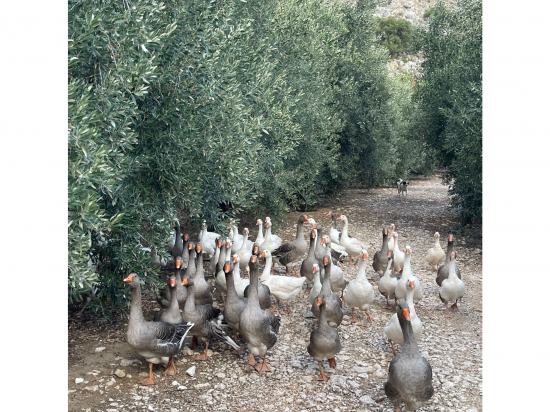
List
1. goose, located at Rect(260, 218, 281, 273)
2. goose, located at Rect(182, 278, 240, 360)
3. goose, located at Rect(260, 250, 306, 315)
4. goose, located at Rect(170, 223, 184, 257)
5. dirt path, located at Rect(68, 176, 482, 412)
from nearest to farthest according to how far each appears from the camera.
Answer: dirt path, located at Rect(68, 176, 482, 412)
goose, located at Rect(182, 278, 240, 360)
goose, located at Rect(260, 250, 306, 315)
goose, located at Rect(170, 223, 184, 257)
goose, located at Rect(260, 218, 281, 273)

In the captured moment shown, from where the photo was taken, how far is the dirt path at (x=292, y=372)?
6762 mm

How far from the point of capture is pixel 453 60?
1847 centimetres

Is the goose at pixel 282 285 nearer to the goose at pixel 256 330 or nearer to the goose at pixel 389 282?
the goose at pixel 389 282

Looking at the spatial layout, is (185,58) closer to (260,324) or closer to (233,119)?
(233,119)

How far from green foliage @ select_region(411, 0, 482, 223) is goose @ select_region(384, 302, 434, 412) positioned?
9.20m

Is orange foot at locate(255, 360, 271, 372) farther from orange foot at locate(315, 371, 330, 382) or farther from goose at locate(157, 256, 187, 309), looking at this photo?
goose at locate(157, 256, 187, 309)

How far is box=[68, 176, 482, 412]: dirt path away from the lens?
22.2ft

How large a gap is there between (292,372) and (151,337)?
215 centimetres

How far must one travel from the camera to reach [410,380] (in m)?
6.13

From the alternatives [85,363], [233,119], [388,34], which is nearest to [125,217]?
[85,363]

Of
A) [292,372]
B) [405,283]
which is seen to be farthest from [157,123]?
[405,283]

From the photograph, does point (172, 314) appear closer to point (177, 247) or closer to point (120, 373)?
point (120, 373)

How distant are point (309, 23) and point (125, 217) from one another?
11.0 m

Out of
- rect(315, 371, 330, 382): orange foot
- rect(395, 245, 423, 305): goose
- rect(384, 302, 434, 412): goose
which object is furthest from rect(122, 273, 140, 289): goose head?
rect(395, 245, 423, 305): goose
